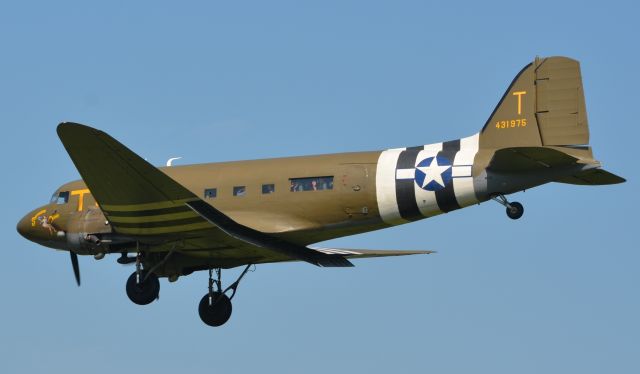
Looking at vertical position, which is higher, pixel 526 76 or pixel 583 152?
pixel 526 76

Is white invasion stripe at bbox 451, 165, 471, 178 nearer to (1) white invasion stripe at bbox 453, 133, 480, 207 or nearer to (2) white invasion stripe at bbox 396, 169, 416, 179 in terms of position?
(1) white invasion stripe at bbox 453, 133, 480, 207

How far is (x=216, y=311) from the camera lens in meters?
36.9

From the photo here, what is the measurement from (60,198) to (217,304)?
4.92 m

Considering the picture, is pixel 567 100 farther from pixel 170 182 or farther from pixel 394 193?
pixel 170 182

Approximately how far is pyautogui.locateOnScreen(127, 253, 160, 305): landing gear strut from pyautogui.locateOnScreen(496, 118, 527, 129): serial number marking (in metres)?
9.33

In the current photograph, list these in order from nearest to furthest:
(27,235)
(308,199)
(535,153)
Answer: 1. (535,153)
2. (308,199)
3. (27,235)

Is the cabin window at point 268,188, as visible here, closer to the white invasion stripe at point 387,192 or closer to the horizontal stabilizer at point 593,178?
the white invasion stripe at point 387,192

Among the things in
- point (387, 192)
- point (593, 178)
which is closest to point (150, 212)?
point (387, 192)

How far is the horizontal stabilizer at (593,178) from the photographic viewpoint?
3228cm

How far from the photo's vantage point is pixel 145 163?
31922 mm

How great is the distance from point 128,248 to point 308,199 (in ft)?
15.6

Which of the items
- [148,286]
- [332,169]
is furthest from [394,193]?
[148,286]

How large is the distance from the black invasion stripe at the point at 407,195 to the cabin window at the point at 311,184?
1677mm

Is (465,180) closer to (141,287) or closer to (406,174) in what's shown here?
(406,174)
